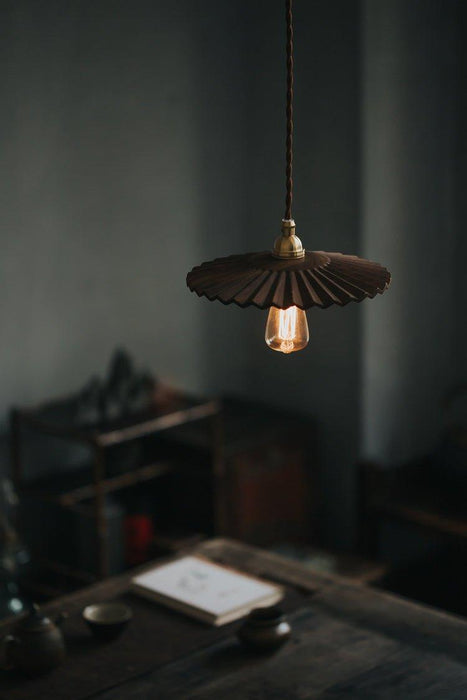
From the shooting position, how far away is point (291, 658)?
2.84 m

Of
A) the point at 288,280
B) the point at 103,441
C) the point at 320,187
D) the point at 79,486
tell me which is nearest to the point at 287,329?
the point at 288,280

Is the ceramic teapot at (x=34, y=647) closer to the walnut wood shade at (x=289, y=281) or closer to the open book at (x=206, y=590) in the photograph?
the open book at (x=206, y=590)

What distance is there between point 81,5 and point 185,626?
8.54ft

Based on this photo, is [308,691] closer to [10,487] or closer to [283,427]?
[10,487]

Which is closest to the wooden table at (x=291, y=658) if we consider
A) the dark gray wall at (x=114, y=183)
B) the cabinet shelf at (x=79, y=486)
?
the cabinet shelf at (x=79, y=486)

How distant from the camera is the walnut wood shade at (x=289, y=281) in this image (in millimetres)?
2166

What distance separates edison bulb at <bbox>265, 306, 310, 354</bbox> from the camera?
7.68 ft

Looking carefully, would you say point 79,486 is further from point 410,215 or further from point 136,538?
point 410,215

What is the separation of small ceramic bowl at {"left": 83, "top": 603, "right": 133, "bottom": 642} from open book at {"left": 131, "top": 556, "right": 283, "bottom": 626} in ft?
0.54

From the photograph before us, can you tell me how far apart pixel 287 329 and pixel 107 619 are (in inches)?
44.6

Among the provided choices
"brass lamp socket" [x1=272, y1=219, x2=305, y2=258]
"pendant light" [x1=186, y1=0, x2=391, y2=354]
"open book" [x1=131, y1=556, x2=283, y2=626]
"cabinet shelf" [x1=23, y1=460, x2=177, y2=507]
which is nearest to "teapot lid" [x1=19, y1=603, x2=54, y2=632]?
"open book" [x1=131, y1=556, x2=283, y2=626]

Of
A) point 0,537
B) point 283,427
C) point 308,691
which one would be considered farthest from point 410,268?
point 308,691

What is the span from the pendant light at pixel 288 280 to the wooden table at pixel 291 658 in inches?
37.0

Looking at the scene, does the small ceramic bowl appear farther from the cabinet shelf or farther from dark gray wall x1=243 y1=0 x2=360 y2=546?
dark gray wall x1=243 y1=0 x2=360 y2=546
